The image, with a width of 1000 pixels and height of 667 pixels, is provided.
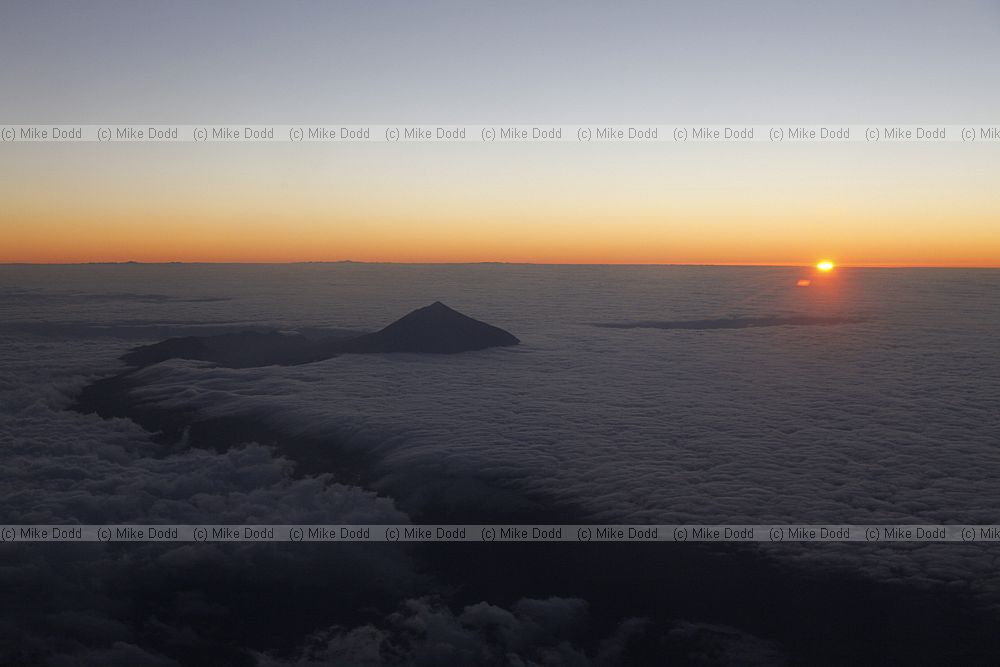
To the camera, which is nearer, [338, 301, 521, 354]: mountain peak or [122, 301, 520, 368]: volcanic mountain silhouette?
[122, 301, 520, 368]: volcanic mountain silhouette

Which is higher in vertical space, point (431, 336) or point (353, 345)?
point (431, 336)

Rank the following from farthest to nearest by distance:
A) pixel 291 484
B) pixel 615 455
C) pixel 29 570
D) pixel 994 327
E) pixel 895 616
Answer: pixel 994 327 → pixel 615 455 → pixel 291 484 → pixel 29 570 → pixel 895 616

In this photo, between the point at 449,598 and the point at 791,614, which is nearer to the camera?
the point at 791,614

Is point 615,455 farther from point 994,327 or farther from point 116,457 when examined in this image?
point 994,327

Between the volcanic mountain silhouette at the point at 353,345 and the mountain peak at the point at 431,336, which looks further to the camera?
the mountain peak at the point at 431,336

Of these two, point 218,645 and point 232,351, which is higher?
point 232,351

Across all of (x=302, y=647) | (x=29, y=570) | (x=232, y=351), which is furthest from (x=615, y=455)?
(x=232, y=351)

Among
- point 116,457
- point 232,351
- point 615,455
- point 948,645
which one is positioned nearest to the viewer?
point 948,645
